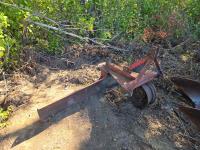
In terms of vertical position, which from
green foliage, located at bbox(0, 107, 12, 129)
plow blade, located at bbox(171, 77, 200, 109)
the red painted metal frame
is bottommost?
green foliage, located at bbox(0, 107, 12, 129)

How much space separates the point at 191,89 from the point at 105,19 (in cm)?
224

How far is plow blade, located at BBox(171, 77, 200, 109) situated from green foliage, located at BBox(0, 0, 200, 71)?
1.42 m

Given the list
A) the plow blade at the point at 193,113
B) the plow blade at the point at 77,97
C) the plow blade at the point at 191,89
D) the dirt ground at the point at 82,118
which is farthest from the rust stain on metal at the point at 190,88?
the plow blade at the point at 77,97

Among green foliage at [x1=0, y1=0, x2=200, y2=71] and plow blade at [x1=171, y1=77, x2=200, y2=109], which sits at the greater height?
green foliage at [x1=0, y1=0, x2=200, y2=71]

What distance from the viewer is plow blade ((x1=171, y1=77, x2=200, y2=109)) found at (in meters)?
4.76

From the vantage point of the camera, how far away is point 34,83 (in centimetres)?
487

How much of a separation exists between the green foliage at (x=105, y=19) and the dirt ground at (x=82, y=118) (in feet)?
1.29

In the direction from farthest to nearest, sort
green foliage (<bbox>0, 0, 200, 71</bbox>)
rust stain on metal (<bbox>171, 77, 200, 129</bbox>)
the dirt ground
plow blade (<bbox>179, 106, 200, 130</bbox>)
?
green foliage (<bbox>0, 0, 200, 71</bbox>) → rust stain on metal (<bbox>171, 77, 200, 129</bbox>) → plow blade (<bbox>179, 106, 200, 130</bbox>) → the dirt ground

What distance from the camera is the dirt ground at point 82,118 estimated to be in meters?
3.80

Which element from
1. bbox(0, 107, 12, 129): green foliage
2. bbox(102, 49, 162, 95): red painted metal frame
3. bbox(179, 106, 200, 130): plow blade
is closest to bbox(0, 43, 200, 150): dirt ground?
bbox(0, 107, 12, 129): green foliage

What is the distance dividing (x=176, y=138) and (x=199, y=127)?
34cm

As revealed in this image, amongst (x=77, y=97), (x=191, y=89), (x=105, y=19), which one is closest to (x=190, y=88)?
(x=191, y=89)

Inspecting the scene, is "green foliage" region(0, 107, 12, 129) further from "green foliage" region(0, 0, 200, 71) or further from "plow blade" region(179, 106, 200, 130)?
"plow blade" region(179, 106, 200, 130)

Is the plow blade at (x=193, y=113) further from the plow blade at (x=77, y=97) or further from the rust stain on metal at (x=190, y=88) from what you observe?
the plow blade at (x=77, y=97)
